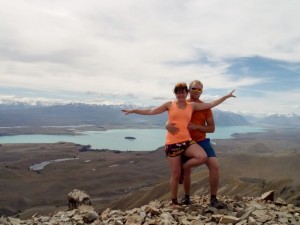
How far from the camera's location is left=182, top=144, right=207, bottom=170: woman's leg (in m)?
9.31

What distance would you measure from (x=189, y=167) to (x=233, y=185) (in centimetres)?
5316

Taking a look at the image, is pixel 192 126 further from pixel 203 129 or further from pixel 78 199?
pixel 78 199

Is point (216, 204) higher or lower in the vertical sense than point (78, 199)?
higher

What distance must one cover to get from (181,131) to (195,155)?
0.76m

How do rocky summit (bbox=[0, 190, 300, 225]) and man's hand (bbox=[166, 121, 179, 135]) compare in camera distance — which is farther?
man's hand (bbox=[166, 121, 179, 135])

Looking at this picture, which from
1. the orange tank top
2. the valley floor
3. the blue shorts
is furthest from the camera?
the valley floor

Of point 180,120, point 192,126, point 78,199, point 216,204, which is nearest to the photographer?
point 180,120

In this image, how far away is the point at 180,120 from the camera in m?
9.25

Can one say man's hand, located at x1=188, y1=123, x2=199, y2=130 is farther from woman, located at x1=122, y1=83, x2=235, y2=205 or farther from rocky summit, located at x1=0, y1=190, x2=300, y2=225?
rocky summit, located at x1=0, y1=190, x2=300, y2=225

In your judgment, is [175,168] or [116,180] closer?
[175,168]

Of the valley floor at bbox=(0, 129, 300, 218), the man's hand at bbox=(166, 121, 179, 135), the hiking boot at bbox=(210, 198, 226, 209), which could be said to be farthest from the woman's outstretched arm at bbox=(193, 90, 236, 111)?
the valley floor at bbox=(0, 129, 300, 218)

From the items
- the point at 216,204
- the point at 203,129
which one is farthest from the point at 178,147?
the point at 216,204

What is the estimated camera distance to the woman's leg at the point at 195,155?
9312mm

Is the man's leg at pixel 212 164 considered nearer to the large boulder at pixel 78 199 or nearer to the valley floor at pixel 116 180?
the large boulder at pixel 78 199
